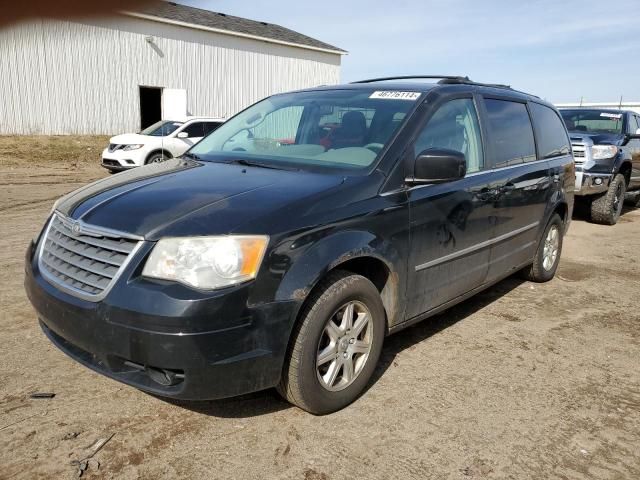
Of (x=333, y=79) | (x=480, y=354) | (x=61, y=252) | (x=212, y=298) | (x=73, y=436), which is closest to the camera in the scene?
(x=212, y=298)

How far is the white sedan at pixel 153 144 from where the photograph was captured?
13.1 meters

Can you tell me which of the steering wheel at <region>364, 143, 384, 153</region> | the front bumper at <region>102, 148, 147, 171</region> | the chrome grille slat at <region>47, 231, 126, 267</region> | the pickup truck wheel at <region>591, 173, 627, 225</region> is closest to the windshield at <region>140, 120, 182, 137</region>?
the front bumper at <region>102, 148, 147, 171</region>

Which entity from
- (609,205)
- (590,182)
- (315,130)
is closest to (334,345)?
(315,130)

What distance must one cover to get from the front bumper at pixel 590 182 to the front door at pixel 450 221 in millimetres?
5377

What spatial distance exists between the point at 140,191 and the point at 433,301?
1939 millimetres

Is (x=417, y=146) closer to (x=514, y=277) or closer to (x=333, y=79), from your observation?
(x=514, y=277)

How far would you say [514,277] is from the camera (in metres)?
5.69

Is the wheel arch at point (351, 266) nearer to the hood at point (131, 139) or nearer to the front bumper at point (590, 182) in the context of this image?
the front bumper at point (590, 182)

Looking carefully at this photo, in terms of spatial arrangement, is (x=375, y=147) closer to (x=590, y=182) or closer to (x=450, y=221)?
(x=450, y=221)

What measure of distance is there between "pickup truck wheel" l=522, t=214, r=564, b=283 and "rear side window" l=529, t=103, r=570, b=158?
2.16 feet

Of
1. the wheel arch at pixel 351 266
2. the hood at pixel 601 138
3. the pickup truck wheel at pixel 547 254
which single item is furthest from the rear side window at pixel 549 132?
the hood at pixel 601 138

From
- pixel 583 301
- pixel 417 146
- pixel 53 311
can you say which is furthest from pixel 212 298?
pixel 583 301

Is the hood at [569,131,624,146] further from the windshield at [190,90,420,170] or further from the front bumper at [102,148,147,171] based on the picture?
the front bumper at [102,148,147,171]

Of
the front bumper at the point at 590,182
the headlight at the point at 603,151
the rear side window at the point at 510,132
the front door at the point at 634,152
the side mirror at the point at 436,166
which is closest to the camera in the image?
the side mirror at the point at 436,166
